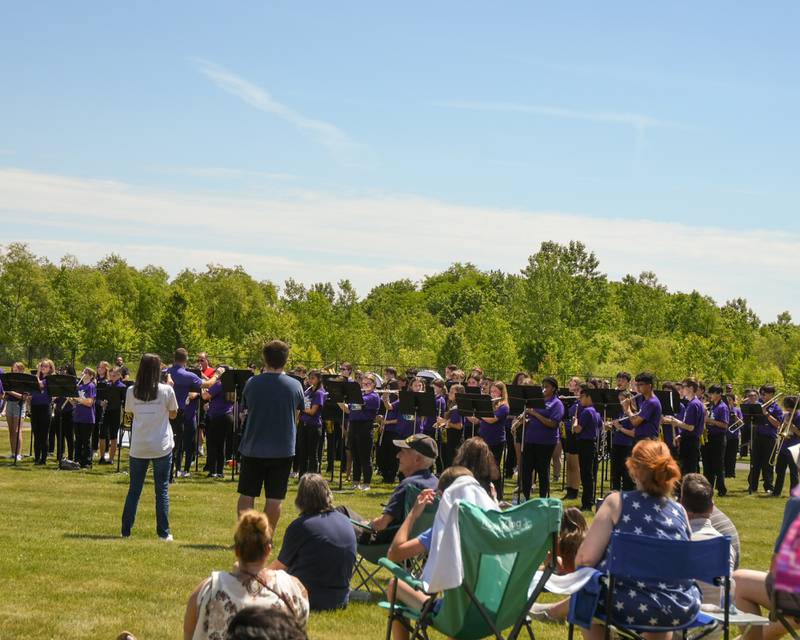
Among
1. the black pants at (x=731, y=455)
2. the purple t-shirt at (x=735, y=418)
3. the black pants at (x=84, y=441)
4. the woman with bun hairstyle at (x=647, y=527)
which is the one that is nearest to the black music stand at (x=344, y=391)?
the black pants at (x=84, y=441)

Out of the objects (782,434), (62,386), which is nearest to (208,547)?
(62,386)

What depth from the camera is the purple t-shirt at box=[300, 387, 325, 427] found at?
64.7 ft

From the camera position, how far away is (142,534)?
1266 cm

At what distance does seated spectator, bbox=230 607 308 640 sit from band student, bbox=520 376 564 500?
46.1 ft

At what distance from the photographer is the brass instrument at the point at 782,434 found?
17609mm

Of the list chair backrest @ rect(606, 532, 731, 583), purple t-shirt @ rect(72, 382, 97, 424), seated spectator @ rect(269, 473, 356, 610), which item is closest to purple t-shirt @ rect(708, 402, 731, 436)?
purple t-shirt @ rect(72, 382, 97, 424)

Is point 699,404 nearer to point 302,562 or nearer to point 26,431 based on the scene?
point 302,562

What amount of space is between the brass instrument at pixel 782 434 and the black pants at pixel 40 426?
48.4 feet

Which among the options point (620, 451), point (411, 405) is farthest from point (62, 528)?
point (620, 451)

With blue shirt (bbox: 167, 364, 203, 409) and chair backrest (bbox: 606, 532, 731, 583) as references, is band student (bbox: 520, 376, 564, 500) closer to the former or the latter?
blue shirt (bbox: 167, 364, 203, 409)

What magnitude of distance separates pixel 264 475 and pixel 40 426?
41.5ft

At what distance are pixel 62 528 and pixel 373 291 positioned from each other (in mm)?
137047

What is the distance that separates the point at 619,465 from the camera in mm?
18078

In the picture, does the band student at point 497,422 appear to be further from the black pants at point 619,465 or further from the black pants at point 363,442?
the black pants at point 363,442
